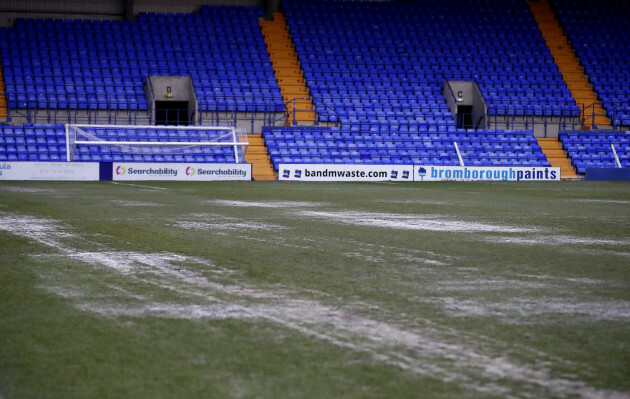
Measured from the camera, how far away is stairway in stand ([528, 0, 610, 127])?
43656mm

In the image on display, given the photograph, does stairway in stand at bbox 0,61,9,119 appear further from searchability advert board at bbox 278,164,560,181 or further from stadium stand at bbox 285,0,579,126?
stadium stand at bbox 285,0,579,126

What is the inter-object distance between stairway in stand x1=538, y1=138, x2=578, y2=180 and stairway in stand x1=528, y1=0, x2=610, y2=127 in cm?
242

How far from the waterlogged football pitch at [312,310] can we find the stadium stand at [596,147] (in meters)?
28.0

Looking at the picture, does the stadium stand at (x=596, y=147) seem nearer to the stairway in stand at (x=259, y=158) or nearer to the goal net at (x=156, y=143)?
the stairway in stand at (x=259, y=158)

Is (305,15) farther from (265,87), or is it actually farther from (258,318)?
(258,318)

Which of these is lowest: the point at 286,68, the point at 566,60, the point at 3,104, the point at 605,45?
the point at 3,104

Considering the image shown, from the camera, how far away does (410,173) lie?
35844 millimetres

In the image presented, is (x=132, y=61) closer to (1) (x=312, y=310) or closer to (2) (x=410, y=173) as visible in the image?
(2) (x=410, y=173)

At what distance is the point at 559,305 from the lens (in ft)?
21.5

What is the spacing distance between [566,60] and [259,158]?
59.0 feet


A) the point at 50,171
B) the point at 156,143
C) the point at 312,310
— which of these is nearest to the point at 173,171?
the point at 156,143

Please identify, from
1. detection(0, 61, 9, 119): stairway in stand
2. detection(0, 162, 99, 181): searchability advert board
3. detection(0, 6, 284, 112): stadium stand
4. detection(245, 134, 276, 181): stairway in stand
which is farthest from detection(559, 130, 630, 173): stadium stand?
detection(0, 61, 9, 119): stairway in stand

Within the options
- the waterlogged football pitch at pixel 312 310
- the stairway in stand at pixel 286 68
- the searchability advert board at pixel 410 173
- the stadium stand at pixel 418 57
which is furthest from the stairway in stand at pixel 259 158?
the waterlogged football pitch at pixel 312 310

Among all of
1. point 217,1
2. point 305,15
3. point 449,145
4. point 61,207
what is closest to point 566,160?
point 449,145
